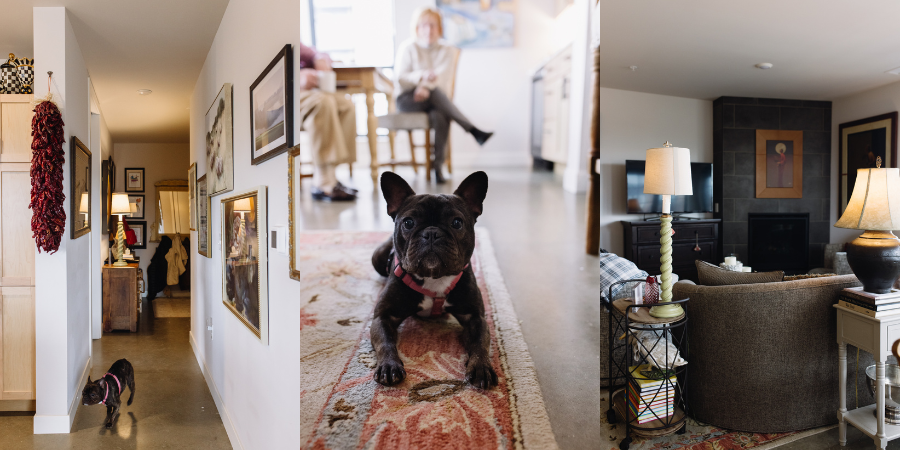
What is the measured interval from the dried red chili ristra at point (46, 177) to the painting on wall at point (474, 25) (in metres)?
2.79

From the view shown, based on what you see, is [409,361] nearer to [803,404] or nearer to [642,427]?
Result: [642,427]

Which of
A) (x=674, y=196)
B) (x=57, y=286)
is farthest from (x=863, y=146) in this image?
(x=57, y=286)

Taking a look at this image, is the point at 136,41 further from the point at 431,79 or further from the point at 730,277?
the point at 730,277

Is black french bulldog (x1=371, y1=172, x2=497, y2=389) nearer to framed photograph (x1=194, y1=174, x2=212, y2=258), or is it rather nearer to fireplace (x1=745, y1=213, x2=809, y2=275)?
framed photograph (x1=194, y1=174, x2=212, y2=258)

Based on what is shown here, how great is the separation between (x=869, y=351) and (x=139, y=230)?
299 inches

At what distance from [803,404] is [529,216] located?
246cm

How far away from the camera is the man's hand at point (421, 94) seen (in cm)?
64

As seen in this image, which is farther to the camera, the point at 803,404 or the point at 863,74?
the point at 863,74

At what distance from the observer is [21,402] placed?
2973mm

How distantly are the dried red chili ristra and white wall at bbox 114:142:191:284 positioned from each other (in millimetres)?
4093

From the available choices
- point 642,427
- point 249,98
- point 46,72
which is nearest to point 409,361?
point 249,98

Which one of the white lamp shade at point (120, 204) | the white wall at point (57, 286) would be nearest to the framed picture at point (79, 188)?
the white wall at point (57, 286)

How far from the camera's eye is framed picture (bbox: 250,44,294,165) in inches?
49.1

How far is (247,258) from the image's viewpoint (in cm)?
180
